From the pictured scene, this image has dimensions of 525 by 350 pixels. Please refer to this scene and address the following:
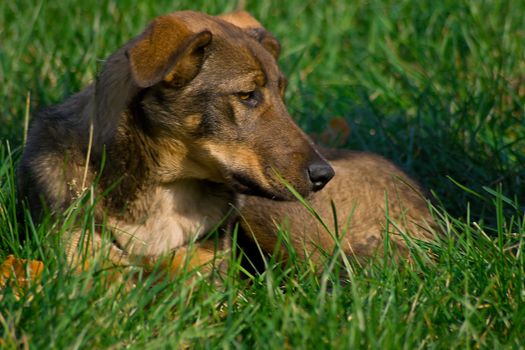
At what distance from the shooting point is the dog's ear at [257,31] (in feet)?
15.3

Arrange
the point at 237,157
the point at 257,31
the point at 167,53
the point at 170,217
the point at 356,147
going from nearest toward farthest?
1. the point at 167,53
2. the point at 237,157
3. the point at 170,217
4. the point at 257,31
5. the point at 356,147

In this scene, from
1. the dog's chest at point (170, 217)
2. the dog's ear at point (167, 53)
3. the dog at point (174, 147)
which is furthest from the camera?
the dog's chest at point (170, 217)

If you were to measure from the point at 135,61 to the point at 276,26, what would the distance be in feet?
12.0

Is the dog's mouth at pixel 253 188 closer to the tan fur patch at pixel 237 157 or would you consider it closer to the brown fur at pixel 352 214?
the tan fur patch at pixel 237 157

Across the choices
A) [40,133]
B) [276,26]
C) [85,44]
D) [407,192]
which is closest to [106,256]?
[40,133]

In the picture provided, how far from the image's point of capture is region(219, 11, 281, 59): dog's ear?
15.3 ft

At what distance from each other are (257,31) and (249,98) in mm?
665

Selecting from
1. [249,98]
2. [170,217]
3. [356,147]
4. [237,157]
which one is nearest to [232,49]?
[249,98]

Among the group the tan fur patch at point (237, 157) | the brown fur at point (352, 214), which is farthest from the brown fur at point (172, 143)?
the brown fur at point (352, 214)

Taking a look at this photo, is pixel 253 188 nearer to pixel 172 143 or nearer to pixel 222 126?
pixel 222 126

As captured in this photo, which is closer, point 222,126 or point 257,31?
point 222,126

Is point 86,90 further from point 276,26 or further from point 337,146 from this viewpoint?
point 276,26

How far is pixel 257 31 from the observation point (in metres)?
4.71

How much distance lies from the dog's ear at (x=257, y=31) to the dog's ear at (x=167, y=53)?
62 centimetres
